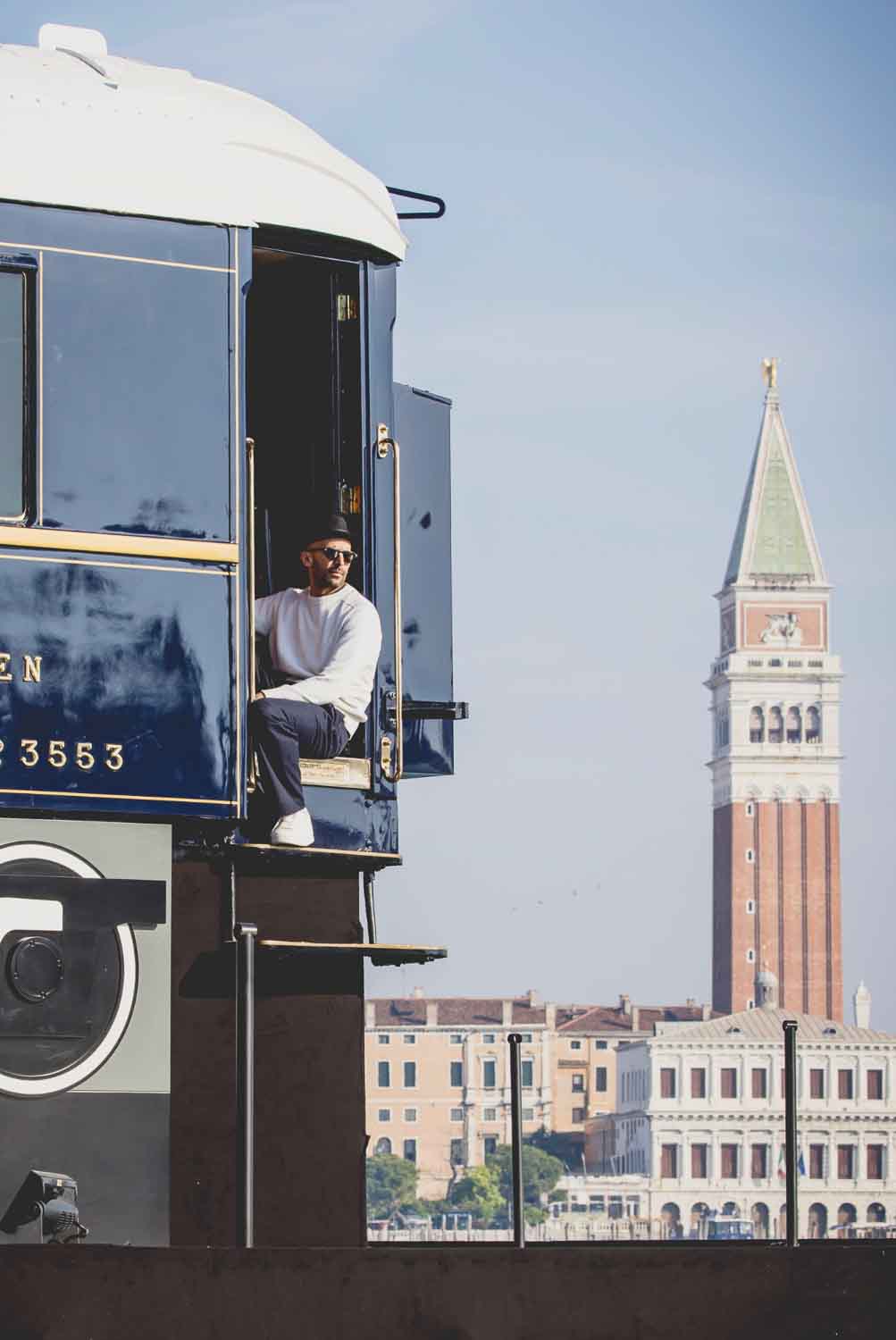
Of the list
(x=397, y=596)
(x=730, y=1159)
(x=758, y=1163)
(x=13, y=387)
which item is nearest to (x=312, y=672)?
(x=397, y=596)

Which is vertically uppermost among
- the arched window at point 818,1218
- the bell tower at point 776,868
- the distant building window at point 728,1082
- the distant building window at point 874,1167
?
the bell tower at point 776,868

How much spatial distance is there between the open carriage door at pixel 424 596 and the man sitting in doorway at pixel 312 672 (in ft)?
1.56

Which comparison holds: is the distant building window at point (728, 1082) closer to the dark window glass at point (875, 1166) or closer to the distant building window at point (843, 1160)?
the distant building window at point (843, 1160)

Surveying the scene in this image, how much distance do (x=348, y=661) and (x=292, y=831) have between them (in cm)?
61

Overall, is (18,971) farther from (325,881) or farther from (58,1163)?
(325,881)

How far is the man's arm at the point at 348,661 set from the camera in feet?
26.5

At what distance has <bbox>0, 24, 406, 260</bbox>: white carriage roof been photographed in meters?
7.54

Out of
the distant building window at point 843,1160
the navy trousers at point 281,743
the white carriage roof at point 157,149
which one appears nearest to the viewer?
the white carriage roof at point 157,149

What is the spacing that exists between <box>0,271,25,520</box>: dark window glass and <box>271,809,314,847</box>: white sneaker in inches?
48.0

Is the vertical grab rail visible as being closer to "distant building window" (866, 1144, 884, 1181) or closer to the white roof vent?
the white roof vent

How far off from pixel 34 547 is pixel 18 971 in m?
1.14

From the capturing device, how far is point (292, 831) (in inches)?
308

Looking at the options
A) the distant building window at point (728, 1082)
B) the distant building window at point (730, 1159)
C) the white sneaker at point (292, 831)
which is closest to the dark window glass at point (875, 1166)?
the distant building window at point (730, 1159)

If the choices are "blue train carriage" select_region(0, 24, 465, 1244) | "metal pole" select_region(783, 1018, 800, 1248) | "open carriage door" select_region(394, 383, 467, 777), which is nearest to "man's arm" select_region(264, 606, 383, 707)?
"blue train carriage" select_region(0, 24, 465, 1244)
